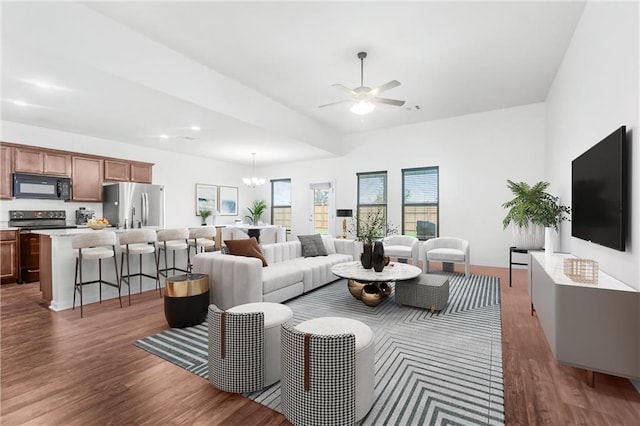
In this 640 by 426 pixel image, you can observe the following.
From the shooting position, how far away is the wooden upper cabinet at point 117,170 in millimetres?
6426

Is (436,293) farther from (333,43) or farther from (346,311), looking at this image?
(333,43)

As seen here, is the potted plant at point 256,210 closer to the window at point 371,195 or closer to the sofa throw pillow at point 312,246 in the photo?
the window at point 371,195

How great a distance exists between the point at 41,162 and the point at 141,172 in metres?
1.77

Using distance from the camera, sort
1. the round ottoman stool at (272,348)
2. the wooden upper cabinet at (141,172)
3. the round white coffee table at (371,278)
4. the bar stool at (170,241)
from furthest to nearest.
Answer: the wooden upper cabinet at (141,172) → the bar stool at (170,241) → the round white coffee table at (371,278) → the round ottoman stool at (272,348)

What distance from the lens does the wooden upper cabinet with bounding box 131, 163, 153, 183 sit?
6854 millimetres

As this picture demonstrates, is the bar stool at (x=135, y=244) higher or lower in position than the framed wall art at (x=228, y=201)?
lower

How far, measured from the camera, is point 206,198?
866cm

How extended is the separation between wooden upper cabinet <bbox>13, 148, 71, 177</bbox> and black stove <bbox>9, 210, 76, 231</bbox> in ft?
2.45

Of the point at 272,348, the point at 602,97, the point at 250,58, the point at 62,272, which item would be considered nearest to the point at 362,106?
the point at 250,58

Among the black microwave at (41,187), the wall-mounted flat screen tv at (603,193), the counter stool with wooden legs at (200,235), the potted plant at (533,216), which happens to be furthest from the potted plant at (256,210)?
the wall-mounted flat screen tv at (603,193)

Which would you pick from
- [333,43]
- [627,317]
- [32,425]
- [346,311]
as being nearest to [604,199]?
[627,317]

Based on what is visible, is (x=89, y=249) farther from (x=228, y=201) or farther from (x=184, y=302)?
(x=228, y=201)

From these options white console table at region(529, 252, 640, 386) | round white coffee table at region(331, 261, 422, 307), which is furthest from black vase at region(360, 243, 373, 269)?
white console table at region(529, 252, 640, 386)

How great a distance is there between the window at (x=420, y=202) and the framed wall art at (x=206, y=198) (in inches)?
213
